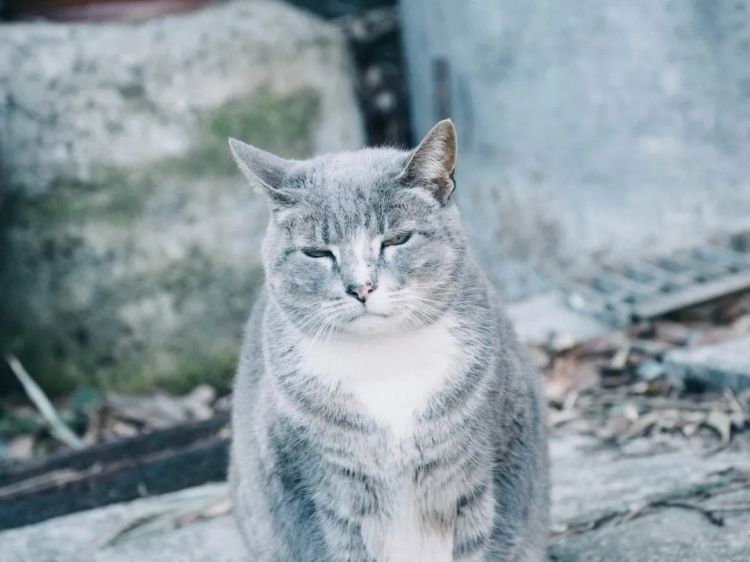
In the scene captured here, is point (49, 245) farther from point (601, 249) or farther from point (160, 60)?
point (601, 249)

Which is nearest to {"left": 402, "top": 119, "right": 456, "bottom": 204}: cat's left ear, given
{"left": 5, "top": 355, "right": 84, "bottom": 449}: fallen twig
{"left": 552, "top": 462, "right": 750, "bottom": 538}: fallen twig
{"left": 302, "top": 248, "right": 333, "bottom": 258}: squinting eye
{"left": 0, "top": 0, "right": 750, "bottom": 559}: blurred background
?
{"left": 302, "top": 248, "right": 333, "bottom": 258}: squinting eye

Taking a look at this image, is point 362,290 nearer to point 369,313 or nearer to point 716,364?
point 369,313

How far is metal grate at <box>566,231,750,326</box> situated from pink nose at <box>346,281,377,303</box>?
1680 mm

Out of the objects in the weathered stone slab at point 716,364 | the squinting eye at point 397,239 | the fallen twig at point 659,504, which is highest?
the squinting eye at point 397,239

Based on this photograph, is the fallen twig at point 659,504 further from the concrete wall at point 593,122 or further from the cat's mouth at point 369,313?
the concrete wall at point 593,122

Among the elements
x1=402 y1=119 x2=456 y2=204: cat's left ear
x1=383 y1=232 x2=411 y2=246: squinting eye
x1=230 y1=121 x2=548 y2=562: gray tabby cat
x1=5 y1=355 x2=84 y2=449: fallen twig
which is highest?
x1=402 y1=119 x2=456 y2=204: cat's left ear

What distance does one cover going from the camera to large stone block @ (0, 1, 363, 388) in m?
3.93

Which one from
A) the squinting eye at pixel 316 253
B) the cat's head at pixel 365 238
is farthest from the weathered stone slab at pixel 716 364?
the squinting eye at pixel 316 253

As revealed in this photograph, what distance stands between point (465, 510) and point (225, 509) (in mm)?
1014

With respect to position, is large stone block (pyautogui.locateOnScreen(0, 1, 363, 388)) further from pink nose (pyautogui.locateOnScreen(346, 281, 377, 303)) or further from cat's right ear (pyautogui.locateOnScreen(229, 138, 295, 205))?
pink nose (pyautogui.locateOnScreen(346, 281, 377, 303))

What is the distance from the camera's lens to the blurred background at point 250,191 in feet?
11.5

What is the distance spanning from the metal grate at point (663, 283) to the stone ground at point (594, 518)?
2.41 ft

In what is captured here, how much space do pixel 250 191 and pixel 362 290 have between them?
235 cm

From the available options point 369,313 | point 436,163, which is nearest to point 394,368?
point 369,313
